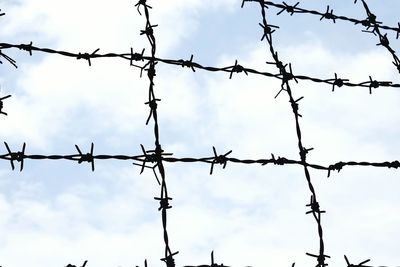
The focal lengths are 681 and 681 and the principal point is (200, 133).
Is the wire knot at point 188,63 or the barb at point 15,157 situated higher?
the wire knot at point 188,63

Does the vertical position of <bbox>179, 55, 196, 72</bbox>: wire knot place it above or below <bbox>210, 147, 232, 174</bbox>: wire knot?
above

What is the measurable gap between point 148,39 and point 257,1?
2.88 ft

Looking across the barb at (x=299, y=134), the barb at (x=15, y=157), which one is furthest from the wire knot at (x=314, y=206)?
the barb at (x=15, y=157)

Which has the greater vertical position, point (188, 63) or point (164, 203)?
point (188, 63)

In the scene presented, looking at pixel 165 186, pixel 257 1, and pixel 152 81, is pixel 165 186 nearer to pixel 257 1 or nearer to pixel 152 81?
pixel 152 81

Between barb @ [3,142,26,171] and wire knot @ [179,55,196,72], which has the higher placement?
wire knot @ [179,55,196,72]

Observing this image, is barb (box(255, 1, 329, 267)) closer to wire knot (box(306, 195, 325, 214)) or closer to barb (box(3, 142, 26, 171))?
wire knot (box(306, 195, 325, 214))

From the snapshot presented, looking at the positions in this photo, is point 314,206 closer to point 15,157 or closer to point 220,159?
point 220,159

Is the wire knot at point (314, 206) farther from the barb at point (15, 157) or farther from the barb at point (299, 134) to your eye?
the barb at point (15, 157)

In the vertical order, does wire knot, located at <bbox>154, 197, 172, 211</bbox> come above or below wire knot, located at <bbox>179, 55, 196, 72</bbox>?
below

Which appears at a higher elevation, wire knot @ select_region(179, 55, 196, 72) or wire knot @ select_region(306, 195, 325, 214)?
wire knot @ select_region(179, 55, 196, 72)

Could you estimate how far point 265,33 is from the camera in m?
3.57

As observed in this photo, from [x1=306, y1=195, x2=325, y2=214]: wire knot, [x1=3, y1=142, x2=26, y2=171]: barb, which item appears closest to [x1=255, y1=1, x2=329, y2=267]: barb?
[x1=306, y1=195, x2=325, y2=214]: wire knot

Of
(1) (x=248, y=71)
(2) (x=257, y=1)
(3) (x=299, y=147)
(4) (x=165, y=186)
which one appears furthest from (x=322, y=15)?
(4) (x=165, y=186)
